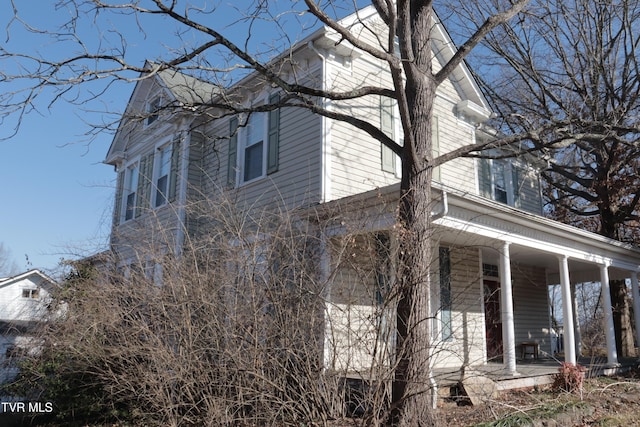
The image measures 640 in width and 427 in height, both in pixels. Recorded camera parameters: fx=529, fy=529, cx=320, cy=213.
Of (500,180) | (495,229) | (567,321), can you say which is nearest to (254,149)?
(495,229)

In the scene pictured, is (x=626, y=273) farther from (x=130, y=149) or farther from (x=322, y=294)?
(x=130, y=149)

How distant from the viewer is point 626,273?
16.5 m

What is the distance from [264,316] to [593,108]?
14.5 metres

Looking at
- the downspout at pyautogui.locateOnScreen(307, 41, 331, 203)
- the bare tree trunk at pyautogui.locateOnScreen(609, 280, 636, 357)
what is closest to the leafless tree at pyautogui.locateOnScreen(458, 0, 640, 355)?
the bare tree trunk at pyautogui.locateOnScreen(609, 280, 636, 357)

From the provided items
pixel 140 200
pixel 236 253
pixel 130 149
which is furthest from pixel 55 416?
pixel 130 149

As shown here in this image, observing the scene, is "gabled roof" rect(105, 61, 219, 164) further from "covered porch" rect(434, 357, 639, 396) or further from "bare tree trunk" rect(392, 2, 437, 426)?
"covered porch" rect(434, 357, 639, 396)

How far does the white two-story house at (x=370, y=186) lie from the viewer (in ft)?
29.3

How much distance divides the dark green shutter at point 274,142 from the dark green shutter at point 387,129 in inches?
90.7

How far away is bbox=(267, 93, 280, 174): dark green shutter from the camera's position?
11.6 metres

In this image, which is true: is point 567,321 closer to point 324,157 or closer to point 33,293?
point 324,157

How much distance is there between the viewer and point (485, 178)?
14945 mm

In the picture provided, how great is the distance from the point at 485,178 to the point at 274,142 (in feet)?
21.4

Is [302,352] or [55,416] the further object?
[55,416]

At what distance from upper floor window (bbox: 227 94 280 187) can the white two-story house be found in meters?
0.03
